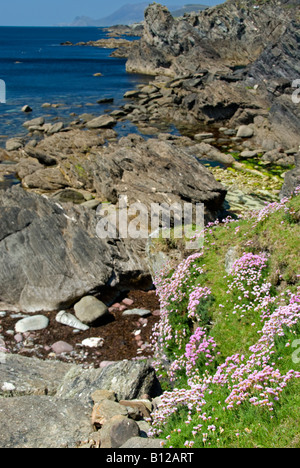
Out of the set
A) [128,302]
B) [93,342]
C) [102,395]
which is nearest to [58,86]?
[128,302]

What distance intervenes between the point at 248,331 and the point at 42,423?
4.57 metres

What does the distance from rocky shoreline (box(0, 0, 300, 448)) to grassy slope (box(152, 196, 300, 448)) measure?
50.2 inches

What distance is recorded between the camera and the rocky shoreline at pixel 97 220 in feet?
30.6

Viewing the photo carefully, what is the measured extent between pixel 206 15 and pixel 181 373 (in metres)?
133

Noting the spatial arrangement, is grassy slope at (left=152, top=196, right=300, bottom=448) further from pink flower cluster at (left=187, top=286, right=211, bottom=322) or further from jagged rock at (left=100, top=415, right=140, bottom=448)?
jagged rock at (left=100, top=415, right=140, bottom=448)

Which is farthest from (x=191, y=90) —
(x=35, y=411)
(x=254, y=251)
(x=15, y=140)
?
(x=35, y=411)

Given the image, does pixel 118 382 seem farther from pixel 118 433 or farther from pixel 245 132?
pixel 245 132

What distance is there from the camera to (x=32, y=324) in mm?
15445

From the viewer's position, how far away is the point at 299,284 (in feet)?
31.2

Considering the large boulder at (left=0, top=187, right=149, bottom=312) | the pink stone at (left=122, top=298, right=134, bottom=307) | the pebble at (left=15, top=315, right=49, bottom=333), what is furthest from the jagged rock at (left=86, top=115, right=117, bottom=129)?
the pebble at (left=15, top=315, right=49, bottom=333)

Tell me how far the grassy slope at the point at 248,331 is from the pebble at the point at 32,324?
248 inches

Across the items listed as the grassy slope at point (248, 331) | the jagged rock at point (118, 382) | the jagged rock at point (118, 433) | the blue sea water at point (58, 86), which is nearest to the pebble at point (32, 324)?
the jagged rock at point (118, 382)
